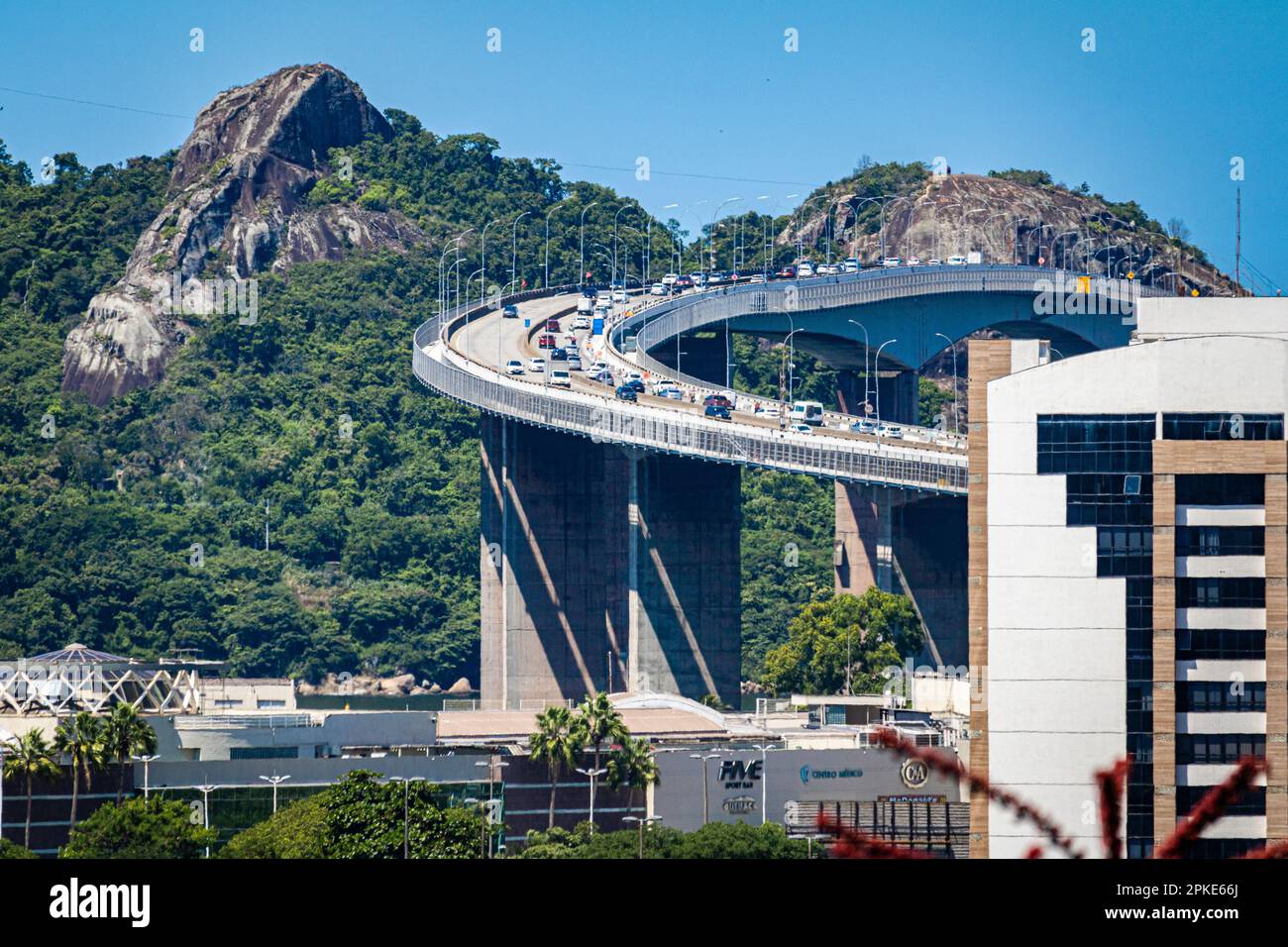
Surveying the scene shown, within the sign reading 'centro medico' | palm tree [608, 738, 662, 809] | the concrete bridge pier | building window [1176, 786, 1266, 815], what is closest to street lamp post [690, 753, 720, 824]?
the sign reading 'centro medico'

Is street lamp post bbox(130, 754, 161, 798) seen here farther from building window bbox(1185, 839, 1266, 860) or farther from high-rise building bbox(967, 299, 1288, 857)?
building window bbox(1185, 839, 1266, 860)

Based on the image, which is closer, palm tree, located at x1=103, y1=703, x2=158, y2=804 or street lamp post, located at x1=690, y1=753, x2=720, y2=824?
palm tree, located at x1=103, y1=703, x2=158, y2=804

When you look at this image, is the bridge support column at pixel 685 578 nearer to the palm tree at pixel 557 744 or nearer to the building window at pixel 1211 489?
the palm tree at pixel 557 744

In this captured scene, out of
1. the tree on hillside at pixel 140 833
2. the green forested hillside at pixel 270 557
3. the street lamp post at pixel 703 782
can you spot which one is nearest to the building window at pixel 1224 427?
the street lamp post at pixel 703 782

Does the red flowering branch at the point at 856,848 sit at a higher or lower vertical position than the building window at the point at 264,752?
higher

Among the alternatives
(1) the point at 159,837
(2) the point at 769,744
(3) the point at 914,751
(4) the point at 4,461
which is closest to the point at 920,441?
(2) the point at 769,744

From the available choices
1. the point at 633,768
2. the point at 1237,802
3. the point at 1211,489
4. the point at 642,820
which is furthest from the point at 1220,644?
the point at 633,768

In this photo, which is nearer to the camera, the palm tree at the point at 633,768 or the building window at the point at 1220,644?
the building window at the point at 1220,644
